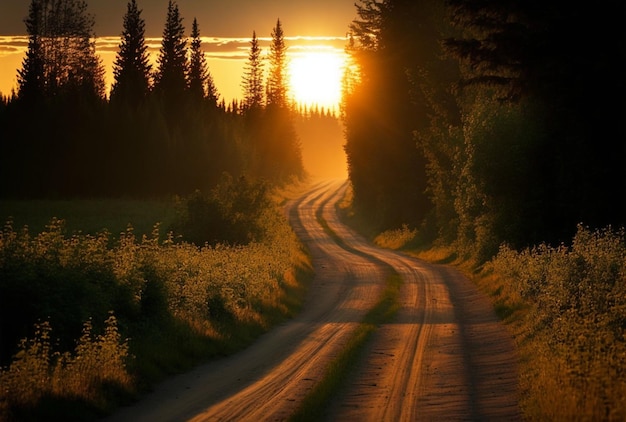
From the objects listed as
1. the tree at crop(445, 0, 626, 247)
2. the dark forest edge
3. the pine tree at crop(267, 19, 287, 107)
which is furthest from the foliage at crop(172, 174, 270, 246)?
→ the pine tree at crop(267, 19, 287, 107)

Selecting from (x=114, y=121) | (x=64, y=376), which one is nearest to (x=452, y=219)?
(x=64, y=376)

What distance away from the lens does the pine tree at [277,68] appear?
123m

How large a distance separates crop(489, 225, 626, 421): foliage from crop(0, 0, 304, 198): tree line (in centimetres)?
5387

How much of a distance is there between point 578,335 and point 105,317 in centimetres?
976

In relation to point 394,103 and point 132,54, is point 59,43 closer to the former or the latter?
point 132,54

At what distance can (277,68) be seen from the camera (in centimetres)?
12444

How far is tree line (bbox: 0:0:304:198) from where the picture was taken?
77.0m

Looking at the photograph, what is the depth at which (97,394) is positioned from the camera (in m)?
13.4

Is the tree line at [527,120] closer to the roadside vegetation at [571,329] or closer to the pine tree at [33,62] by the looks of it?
the roadside vegetation at [571,329]

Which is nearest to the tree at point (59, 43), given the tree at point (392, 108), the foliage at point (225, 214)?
the tree at point (392, 108)

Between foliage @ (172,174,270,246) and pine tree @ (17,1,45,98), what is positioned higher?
pine tree @ (17,1,45,98)

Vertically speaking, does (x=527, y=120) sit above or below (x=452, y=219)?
above

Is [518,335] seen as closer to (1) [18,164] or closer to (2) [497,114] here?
(2) [497,114]

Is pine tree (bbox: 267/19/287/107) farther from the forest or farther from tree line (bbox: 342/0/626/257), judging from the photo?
tree line (bbox: 342/0/626/257)
